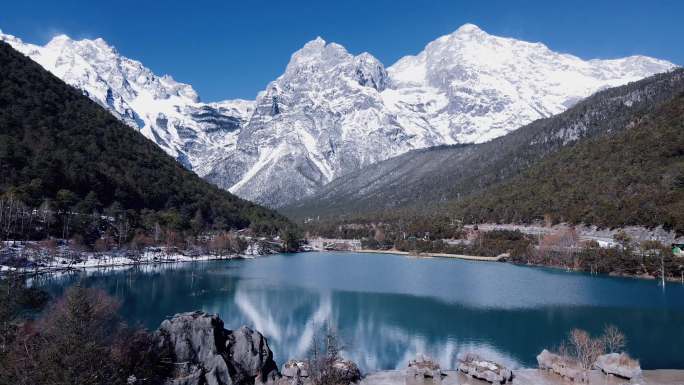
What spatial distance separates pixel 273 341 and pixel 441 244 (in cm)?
10317

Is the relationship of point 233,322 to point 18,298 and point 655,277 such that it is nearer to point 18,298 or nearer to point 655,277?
point 18,298

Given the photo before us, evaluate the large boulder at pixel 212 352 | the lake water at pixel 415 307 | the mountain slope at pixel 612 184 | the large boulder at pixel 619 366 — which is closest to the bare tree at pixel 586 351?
the large boulder at pixel 619 366

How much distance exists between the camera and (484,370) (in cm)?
3606

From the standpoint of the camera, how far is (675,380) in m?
34.8

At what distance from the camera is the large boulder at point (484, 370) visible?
3512 cm

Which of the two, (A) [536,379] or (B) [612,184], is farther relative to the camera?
(B) [612,184]

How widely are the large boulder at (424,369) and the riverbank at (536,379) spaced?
0.46m

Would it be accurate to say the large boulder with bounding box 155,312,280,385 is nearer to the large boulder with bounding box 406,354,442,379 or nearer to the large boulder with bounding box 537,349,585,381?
the large boulder with bounding box 406,354,442,379

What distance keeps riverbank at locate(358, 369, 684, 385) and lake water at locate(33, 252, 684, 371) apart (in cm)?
367

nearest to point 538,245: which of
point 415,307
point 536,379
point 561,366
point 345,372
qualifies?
point 415,307

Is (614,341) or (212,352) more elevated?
(212,352)

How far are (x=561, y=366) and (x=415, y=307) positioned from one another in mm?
28668

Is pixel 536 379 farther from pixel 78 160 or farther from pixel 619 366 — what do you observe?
pixel 78 160

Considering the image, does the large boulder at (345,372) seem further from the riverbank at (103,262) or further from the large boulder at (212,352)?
the riverbank at (103,262)
